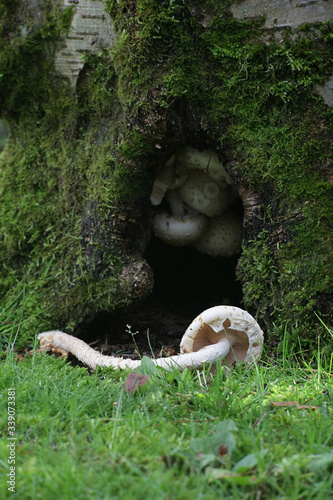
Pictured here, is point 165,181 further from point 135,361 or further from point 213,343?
point 135,361

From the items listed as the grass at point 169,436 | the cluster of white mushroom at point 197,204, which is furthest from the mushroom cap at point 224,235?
the grass at point 169,436

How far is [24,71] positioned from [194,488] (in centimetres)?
369

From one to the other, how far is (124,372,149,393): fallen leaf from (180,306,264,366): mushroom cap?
535 millimetres

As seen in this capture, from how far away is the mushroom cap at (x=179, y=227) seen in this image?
14.0 ft

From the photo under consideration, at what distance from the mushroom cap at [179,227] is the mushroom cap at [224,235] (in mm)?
130

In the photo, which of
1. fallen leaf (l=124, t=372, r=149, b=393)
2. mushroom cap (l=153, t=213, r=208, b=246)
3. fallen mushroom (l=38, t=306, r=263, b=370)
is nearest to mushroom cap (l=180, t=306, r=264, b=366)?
fallen mushroom (l=38, t=306, r=263, b=370)

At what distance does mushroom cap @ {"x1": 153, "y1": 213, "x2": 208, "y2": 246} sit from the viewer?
426 cm

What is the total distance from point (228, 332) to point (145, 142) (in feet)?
4.92

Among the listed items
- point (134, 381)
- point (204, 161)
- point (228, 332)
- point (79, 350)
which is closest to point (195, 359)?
point (228, 332)

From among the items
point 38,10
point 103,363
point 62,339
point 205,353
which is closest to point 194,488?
point 205,353

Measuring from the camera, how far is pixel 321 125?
11.1 feet

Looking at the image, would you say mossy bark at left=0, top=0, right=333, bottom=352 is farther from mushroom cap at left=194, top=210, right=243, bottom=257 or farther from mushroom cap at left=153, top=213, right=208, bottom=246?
mushroom cap at left=194, top=210, right=243, bottom=257

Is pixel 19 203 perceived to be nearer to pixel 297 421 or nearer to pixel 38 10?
pixel 38 10

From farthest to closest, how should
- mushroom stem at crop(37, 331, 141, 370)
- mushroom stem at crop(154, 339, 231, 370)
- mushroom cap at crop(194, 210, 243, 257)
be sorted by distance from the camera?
mushroom cap at crop(194, 210, 243, 257) < mushroom stem at crop(37, 331, 141, 370) < mushroom stem at crop(154, 339, 231, 370)
